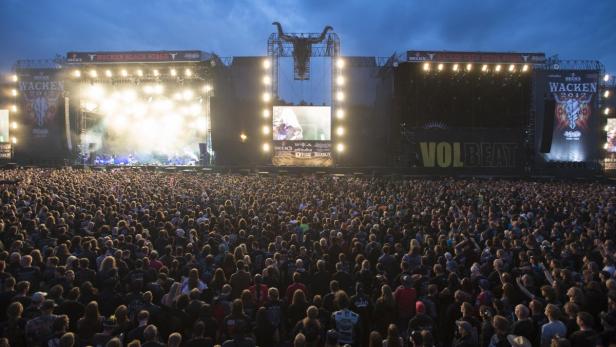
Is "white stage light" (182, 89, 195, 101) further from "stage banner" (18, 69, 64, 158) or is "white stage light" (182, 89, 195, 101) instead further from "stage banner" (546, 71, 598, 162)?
"stage banner" (546, 71, 598, 162)

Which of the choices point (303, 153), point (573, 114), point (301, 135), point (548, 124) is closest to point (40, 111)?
point (301, 135)

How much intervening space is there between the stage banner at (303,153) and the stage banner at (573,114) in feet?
60.5

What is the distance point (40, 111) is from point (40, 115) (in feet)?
1.14

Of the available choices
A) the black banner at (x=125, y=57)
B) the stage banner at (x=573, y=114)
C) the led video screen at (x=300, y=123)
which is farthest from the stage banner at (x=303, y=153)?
the stage banner at (x=573, y=114)

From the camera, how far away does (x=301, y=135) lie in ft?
101

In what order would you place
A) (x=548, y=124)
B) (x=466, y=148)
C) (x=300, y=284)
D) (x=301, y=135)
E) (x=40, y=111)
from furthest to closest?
(x=40, y=111)
(x=466, y=148)
(x=548, y=124)
(x=301, y=135)
(x=300, y=284)

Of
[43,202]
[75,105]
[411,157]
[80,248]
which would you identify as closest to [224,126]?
[75,105]

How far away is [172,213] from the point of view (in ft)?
38.3

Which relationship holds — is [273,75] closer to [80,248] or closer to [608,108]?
[80,248]

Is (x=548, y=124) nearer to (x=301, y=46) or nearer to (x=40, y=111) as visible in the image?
(x=301, y=46)

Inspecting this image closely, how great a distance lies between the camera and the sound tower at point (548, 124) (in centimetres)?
3250

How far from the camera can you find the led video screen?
101 feet

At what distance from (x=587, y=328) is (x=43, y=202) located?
1367 cm

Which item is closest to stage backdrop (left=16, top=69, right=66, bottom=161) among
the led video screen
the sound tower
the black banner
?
the black banner
